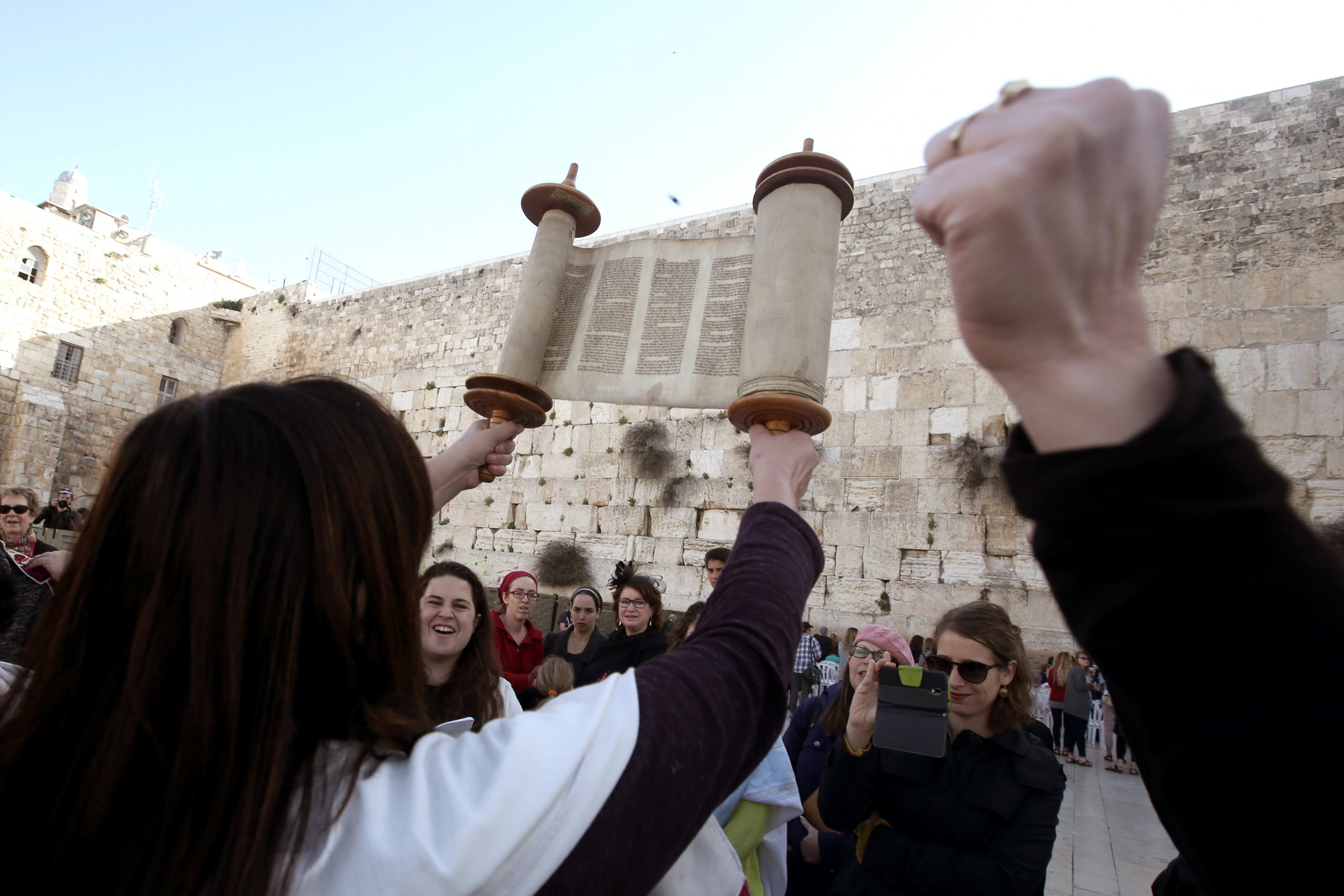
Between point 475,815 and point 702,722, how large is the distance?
0.89 feet

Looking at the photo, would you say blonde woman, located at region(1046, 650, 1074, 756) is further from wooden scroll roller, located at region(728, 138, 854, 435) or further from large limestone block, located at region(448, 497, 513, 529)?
large limestone block, located at region(448, 497, 513, 529)

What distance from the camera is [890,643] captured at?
2.71 metres

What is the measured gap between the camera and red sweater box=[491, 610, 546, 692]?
441 centimetres

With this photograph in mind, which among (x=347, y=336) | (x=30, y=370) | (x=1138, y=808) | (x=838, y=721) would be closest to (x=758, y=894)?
(x=838, y=721)

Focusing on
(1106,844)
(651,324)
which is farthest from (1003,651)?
(1106,844)

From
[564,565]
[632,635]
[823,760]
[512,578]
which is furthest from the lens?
[564,565]

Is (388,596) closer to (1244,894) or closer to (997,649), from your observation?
(1244,894)

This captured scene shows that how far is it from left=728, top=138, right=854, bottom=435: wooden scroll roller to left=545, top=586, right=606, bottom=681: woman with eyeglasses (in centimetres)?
316

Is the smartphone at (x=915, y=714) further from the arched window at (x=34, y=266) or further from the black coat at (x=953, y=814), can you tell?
the arched window at (x=34, y=266)

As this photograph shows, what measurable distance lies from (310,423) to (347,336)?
15.1 m

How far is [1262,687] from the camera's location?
511 mm

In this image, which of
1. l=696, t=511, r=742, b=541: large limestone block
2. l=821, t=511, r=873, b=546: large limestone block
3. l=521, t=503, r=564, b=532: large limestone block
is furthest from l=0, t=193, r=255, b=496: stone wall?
l=821, t=511, r=873, b=546: large limestone block

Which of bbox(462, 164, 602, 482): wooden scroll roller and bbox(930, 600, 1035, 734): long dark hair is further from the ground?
bbox(462, 164, 602, 482): wooden scroll roller

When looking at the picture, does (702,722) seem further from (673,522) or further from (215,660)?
(673,522)
